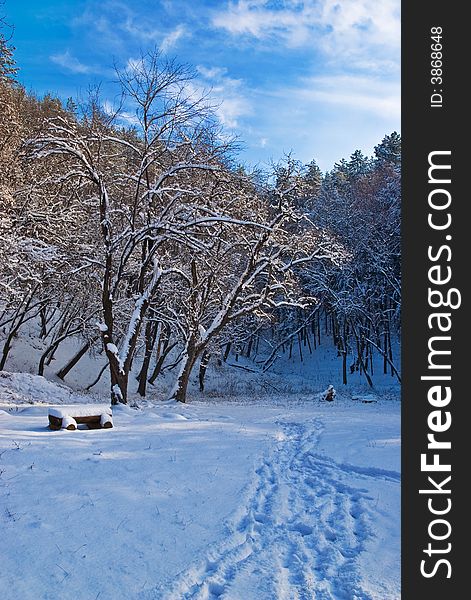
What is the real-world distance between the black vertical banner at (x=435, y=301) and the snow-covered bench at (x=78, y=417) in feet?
23.6

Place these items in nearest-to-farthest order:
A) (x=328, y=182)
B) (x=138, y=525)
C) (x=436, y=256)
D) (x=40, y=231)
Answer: (x=436, y=256) < (x=138, y=525) < (x=40, y=231) < (x=328, y=182)

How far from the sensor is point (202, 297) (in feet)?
67.1

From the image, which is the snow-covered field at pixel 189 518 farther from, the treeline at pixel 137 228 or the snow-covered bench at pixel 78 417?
the treeline at pixel 137 228

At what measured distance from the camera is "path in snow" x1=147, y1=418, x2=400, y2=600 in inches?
156

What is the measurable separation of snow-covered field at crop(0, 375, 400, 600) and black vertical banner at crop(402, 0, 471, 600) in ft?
2.08

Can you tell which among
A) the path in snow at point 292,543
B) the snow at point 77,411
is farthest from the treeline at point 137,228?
the path in snow at point 292,543

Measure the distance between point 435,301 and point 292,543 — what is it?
3005 mm

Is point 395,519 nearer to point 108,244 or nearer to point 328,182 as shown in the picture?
point 108,244

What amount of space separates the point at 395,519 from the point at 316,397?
22556 millimetres

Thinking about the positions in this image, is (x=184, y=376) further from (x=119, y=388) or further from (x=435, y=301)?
(x=435, y=301)

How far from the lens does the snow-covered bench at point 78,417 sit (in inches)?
364

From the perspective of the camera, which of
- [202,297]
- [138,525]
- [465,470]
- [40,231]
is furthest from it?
[202,297]

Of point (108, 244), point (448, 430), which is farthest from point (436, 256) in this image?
point (108, 244)

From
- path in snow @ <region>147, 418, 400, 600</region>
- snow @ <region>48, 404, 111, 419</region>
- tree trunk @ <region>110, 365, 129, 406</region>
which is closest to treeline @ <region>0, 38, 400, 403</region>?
tree trunk @ <region>110, 365, 129, 406</region>
